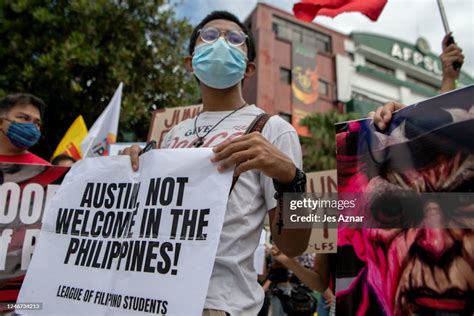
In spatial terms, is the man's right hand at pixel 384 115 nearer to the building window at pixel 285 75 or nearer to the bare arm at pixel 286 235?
the bare arm at pixel 286 235

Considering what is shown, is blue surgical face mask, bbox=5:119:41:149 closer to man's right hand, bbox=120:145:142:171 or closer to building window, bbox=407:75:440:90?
man's right hand, bbox=120:145:142:171

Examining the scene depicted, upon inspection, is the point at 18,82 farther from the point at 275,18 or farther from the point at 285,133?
the point at 275,18

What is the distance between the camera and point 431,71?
106 feet

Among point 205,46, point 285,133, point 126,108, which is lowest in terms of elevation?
point 285,133

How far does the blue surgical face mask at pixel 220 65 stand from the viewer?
173 centimetres

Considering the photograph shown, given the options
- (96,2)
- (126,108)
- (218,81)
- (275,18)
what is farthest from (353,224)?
(275,18)

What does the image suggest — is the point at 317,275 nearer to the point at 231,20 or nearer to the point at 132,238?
the point at 132,238

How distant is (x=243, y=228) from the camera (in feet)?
4.55

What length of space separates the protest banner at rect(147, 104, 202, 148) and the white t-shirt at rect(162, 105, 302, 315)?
276 cm

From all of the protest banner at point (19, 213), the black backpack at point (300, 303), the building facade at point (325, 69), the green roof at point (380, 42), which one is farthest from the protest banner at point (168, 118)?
the green roof at point (380, 42)

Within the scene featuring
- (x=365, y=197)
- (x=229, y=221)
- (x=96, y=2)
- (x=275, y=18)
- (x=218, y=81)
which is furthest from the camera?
Answer: (x=275, y=18)

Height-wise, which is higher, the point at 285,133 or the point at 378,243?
the point at 285,133

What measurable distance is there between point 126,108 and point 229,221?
690cm

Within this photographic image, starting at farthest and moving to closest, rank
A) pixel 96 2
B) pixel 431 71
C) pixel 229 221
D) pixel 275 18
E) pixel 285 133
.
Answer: pixel 431 71
pixel 275 18
pixel 96 2
pixel 285 133
pixel 229 221
